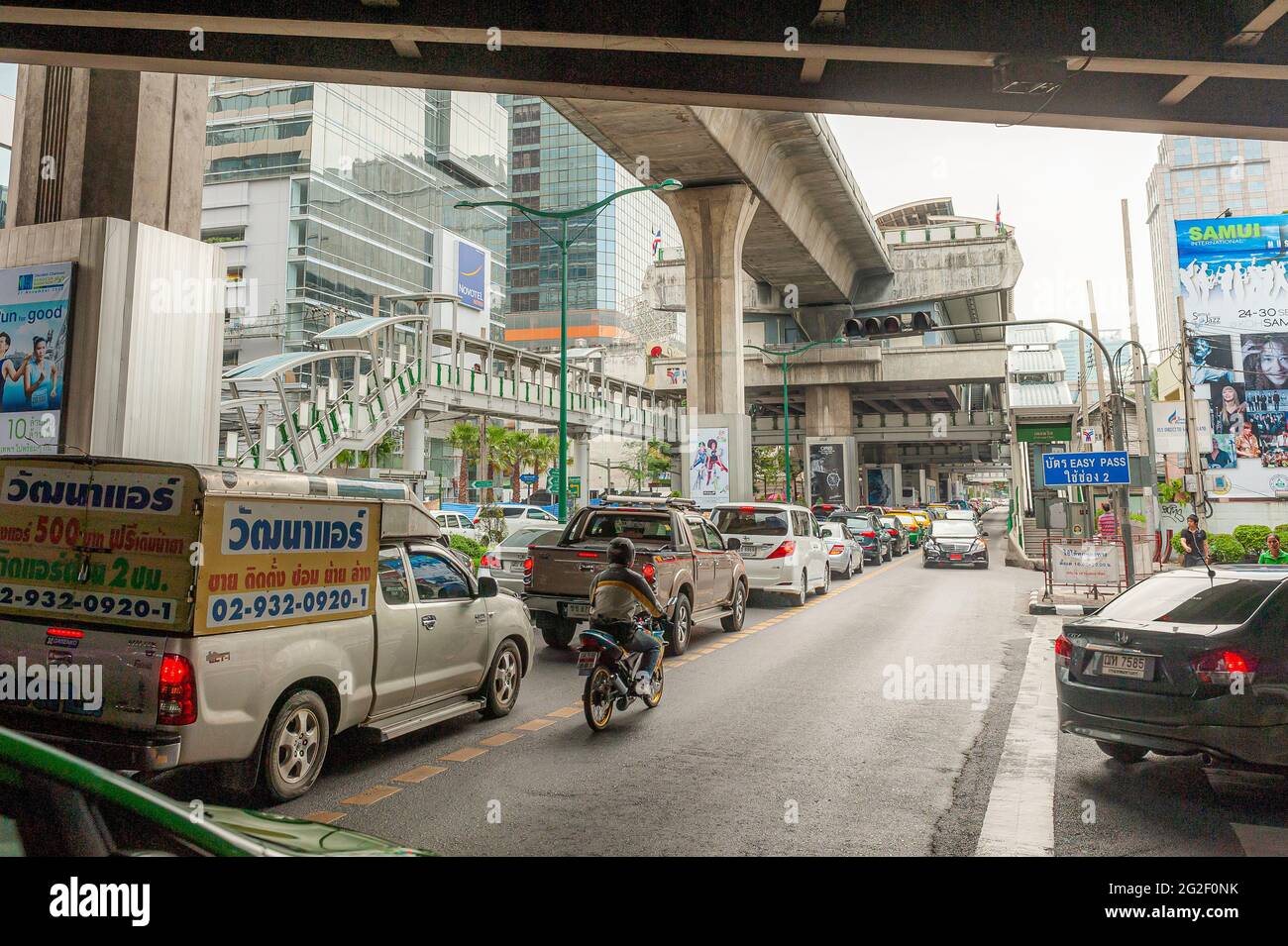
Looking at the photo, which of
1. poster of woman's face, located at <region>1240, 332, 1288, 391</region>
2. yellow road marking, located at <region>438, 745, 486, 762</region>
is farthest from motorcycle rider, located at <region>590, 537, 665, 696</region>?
poster of woman's face, located at <region>1240, 332, 1288, 391</region>

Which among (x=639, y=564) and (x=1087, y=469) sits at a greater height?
(x=1087, y=469)

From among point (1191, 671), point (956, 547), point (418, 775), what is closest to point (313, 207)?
point (956, 547)

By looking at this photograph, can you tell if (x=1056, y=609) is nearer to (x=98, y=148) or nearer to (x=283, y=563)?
(x=283, y=563)

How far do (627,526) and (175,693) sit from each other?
7968 mm

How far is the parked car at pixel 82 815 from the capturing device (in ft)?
6.95

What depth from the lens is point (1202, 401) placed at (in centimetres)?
3825

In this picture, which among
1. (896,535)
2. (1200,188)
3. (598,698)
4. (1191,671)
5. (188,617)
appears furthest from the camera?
(1200,188)

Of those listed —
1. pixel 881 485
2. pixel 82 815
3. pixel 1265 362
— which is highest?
pixel 1265 362

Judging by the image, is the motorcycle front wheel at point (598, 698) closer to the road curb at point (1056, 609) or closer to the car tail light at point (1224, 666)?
the car tail light at point (1224, 666)

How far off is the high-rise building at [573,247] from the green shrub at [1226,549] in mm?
93313

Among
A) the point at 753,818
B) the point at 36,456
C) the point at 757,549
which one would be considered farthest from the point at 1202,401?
the point at 36,456

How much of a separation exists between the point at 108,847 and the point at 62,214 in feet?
35.4

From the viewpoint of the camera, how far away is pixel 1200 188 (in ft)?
436

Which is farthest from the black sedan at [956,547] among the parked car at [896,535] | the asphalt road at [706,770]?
the asphalt road at [706,770]
